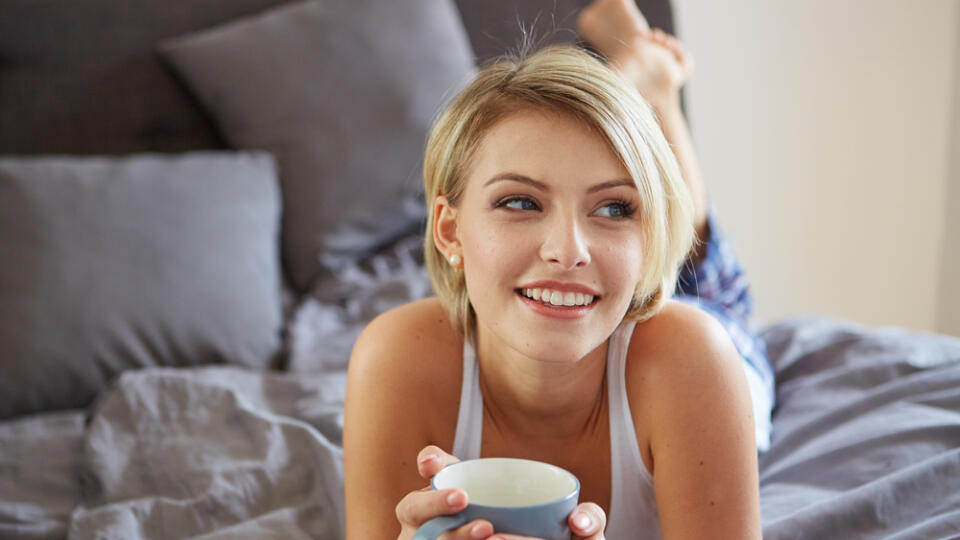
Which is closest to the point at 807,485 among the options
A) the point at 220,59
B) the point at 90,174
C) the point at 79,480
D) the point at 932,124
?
the point at 79,480

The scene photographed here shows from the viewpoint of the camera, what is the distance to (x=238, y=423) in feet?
4.41

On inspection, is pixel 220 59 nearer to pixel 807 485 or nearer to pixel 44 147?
pixel 44 147

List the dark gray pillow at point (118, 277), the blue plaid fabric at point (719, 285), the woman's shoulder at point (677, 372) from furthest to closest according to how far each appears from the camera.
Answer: the blue plaid fabric at point (719, 285) < the dark gray pillow at point (118, 277) < the woman's shoulder at point (677, 372)

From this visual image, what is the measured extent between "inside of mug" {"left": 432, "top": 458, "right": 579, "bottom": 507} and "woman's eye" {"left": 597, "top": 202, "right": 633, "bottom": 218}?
0.29m

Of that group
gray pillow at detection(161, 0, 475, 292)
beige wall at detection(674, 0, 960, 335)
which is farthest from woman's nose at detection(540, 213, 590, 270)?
beige wall at detection(674, 0, 960, 335)

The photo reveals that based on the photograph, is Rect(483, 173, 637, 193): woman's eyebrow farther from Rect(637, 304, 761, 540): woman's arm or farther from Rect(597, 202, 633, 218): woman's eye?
Rect(637, 304, 761, 540): woman's arm

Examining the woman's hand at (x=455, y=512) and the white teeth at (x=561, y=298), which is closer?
the woman's hand at (x=455, y=512)

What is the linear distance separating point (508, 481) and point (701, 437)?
290 mm

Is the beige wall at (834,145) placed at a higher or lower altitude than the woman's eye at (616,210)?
lower

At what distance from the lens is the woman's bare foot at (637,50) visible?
5.64 ft

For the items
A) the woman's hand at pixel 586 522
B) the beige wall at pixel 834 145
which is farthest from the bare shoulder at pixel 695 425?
the beige wall at pixel 834 145

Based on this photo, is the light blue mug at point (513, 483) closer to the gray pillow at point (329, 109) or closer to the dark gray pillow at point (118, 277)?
the dark gray pillow at point (118, 277)

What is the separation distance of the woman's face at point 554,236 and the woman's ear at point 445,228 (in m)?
0.10

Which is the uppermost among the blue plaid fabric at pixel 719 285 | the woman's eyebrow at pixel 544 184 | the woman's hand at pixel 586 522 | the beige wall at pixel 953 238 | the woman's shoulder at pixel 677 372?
the woman's eyebrow at pixel 544 184
